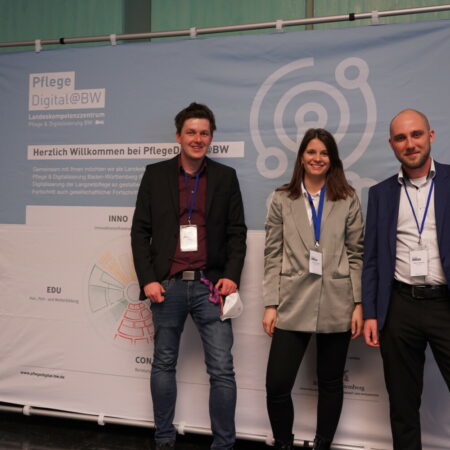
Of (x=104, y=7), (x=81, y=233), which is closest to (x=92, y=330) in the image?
(x=81, y=233)

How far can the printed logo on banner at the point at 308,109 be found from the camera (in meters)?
2.38

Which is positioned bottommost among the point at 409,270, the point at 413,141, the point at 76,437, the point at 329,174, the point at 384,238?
the point at 76,437

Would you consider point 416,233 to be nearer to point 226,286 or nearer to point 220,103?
point 226,286

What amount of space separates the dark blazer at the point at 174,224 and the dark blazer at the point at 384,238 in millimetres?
606

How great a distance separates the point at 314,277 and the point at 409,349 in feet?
1.50

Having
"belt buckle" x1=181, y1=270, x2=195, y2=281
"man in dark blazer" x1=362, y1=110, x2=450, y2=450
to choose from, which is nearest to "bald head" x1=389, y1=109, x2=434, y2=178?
"man in dark blazer" x1=362, y1=110, x2=450, y2=450

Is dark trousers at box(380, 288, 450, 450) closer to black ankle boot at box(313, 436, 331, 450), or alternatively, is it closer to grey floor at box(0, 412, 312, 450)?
black ankle boot at box(313, 436, 331, 450)

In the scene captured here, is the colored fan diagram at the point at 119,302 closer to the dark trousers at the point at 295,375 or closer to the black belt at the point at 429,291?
the dark trousers at the point at 295,375

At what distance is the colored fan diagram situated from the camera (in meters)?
2.67

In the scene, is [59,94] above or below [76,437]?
above

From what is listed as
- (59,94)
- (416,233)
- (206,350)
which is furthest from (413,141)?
(59,94)

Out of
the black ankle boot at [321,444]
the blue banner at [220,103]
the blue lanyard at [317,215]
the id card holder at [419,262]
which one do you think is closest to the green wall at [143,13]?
the blue banner at [220,103]

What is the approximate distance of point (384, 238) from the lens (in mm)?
1922

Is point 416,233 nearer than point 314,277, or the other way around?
point 416,233
